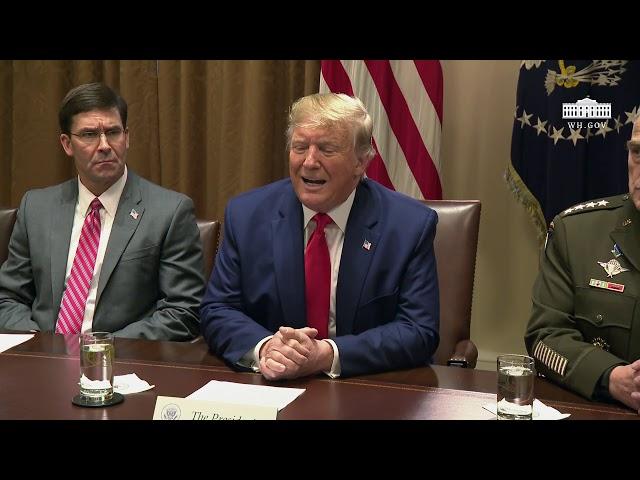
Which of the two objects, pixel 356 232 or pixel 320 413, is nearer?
pixel 320 413

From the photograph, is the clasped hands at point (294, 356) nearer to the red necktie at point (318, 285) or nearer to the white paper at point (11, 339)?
the red necktie at point (318, 285)

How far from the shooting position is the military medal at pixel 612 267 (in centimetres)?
218

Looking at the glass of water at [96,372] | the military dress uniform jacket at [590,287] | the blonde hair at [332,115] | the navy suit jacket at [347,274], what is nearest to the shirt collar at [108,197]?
the navy suit jacket at [347,274]

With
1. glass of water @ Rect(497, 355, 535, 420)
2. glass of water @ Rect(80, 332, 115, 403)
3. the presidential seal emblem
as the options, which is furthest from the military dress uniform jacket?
glass of water @ Rect(80, 332, 115, 403)

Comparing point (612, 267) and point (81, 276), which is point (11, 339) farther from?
point (612, 267)

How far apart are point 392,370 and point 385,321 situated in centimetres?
29

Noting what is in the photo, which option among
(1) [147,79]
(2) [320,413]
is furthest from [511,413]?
(1) [147,79]

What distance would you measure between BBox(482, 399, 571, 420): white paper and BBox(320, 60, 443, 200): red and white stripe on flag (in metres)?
2.07

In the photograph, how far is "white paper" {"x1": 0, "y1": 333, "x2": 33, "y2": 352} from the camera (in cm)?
220

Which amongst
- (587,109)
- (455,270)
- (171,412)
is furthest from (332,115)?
(587,109)

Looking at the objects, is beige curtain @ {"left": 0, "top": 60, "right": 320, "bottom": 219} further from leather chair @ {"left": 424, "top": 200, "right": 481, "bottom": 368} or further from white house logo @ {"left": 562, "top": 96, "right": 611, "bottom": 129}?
leather chair @ {"left": 424, "top": 200, "right": 481, "bottom": 368}

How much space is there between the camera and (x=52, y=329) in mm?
2785

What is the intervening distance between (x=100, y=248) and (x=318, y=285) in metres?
0.92
